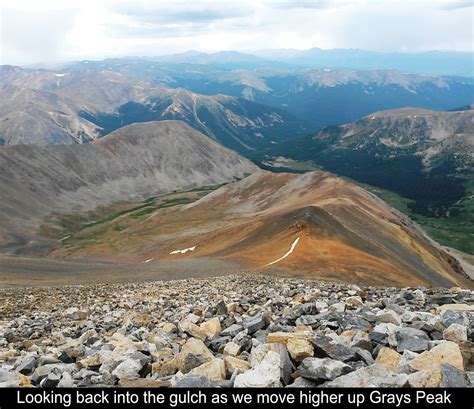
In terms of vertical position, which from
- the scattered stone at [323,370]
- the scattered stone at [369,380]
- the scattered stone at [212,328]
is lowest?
the scattered stone at [212,328]

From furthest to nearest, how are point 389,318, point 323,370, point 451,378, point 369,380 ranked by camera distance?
point 389,318
point 323,370
point 369,380
point 451,378

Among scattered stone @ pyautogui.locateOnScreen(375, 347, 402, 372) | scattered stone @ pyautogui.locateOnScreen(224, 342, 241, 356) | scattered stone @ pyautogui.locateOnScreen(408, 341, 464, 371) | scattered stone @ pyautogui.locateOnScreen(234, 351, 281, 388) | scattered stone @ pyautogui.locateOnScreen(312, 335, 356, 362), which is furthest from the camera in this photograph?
scattered stone @ pyautogui.locateOnScreen(224, 342, 241, 356)

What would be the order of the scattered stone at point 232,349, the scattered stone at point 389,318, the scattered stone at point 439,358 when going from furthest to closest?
the scattered stone at point 389,318, the scattered stone at point 232,349, the scattered stone at point 439,358

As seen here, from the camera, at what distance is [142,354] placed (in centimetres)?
1213

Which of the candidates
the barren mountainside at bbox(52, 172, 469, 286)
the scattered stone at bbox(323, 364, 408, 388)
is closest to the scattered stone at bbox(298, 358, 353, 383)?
the scattered stone at bbox(323, 364, 408, 388)

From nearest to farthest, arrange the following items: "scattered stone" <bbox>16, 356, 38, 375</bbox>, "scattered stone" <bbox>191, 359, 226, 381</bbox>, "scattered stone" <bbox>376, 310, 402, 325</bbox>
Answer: "scattered stone" <bbox>191, 359, 226, 381</bbox> < "scattered stone" <bbox>16, 356, 38, 375</bbox> < "scattered stone" <bbox>376, 310, 402, 325</bbox>

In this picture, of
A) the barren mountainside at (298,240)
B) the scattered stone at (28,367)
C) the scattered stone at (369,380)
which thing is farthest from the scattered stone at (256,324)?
the barren mountainside at (298,240)

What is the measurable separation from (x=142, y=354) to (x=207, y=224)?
444ft

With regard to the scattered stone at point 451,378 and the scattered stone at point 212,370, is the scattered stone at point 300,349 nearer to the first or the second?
the scattered stone at point 212,370

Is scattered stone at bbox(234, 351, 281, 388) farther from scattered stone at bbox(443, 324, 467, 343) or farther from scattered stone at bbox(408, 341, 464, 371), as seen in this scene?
scattered stone at bbox(443, 324, 467, 343)

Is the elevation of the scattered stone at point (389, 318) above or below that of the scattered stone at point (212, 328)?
above

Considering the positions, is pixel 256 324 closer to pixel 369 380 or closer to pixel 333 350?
pixel 333 350

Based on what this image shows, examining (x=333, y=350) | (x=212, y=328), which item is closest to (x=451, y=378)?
(x=333, y=350)

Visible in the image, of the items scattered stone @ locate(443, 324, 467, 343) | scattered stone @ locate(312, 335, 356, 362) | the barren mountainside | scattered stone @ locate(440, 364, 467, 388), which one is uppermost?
scattered stone @ locate(440, 364, 467, 388)
